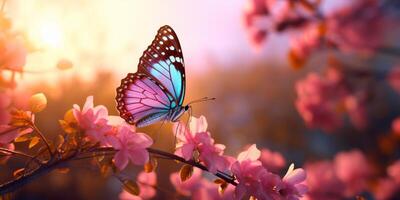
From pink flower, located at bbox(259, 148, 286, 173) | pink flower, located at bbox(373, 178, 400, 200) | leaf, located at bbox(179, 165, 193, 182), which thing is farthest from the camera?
pink flower, located at bbox(373, 178, 400, 200)

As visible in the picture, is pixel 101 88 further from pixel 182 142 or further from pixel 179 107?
pixel 182 142

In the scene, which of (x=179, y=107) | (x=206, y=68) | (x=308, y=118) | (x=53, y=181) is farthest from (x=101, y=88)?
(x=206, y=68)

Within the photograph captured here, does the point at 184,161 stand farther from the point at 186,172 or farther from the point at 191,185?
the point at 191,185

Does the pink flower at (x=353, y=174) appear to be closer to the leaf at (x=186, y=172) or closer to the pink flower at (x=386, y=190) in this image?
the pink flower at (x=386, y=190)

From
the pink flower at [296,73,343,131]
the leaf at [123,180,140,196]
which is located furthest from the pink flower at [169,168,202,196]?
the pink flower at [296,73,343,131]

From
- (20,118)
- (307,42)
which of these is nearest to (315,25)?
(307,42)

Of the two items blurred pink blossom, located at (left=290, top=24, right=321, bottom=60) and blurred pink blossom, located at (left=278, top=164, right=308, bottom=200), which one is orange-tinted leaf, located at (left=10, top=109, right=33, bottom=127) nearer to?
blurred pink blossom, located at (left=278, top=164, right=308, bottom=200)
